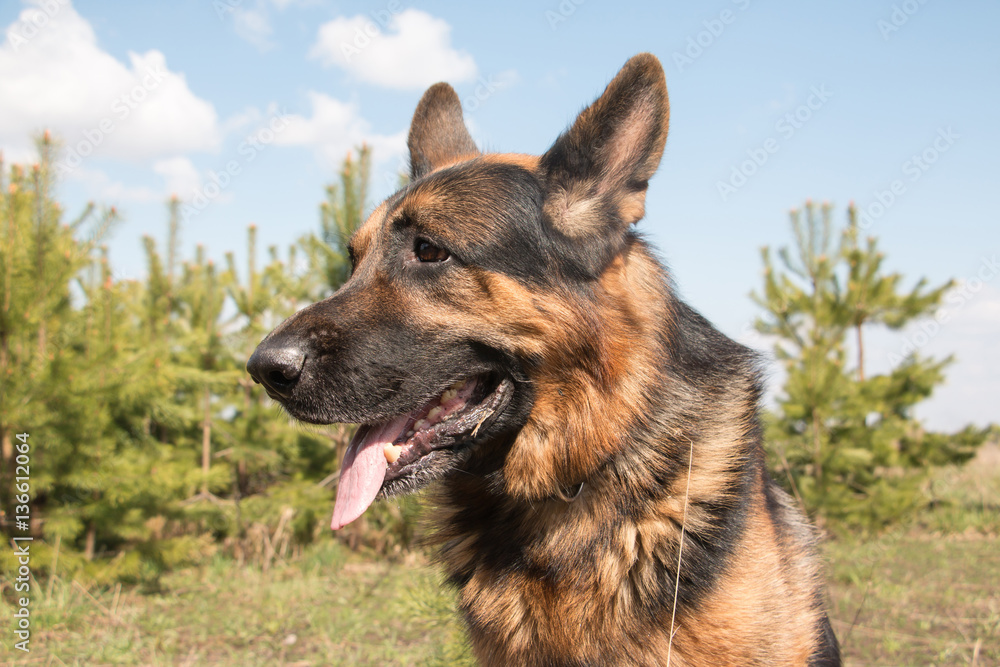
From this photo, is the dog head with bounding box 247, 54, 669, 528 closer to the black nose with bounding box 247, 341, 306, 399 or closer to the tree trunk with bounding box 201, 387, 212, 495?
the black nose with bounding box 247, 341, 306, 399

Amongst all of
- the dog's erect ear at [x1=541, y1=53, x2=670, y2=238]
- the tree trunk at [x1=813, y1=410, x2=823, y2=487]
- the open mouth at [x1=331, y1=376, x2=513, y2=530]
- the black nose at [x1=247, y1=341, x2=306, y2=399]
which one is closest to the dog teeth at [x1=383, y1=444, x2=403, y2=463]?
the open mouth at [x1=331, y1=376, x2=513, y2=530]

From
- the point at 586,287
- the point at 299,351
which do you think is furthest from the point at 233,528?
the point at 586,287

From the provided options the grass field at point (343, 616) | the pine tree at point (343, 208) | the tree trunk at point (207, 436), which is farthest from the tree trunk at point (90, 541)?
the pine tree at point (343, 208)

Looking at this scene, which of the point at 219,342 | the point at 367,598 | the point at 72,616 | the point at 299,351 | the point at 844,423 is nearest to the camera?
the point at 299,351

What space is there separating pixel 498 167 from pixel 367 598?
5102 millimetres

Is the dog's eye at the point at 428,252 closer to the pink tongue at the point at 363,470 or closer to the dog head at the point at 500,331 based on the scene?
the dog head at the point at 500,331

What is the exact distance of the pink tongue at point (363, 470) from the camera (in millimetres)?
2475

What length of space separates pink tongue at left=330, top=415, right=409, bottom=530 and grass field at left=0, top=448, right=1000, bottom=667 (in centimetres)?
76

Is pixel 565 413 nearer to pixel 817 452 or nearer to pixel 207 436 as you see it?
pixel 207 436

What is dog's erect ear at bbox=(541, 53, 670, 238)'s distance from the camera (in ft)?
8.46

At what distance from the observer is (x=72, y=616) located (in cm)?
520

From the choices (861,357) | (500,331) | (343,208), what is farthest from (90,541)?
(861,357)

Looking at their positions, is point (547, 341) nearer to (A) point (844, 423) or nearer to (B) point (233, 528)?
(B) point (233, 528)

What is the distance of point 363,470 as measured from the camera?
8.43 ft
